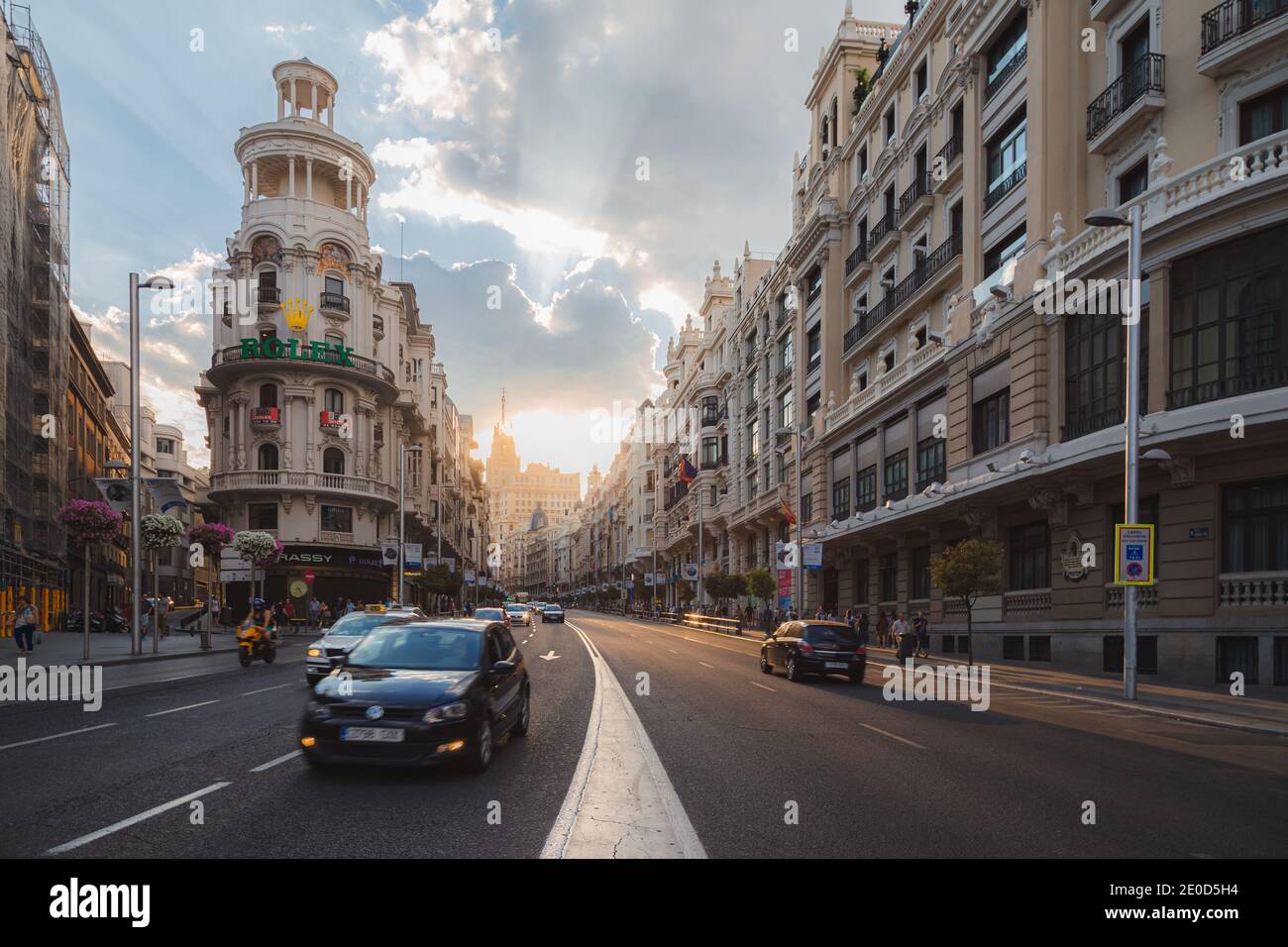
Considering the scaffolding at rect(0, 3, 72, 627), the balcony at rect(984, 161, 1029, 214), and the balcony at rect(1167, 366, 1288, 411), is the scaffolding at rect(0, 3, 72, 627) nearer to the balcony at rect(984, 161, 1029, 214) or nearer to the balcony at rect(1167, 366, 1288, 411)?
the balcony at rect(984, 161, 1029, 214)

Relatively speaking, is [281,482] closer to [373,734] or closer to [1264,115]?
[373,734]

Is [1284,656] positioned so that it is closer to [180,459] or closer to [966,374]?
[966,374]

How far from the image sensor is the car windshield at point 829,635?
68.2 ft

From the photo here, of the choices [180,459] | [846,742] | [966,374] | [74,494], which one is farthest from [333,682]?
[180,459]

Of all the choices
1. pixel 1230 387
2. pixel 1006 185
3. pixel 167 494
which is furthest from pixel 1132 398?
pixel 167 494

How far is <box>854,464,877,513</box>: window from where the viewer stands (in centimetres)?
3991

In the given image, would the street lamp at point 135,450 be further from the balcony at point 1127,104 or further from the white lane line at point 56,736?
the balcony at point 1127,104

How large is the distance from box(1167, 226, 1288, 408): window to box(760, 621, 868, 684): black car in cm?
917

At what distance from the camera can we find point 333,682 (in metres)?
8.95

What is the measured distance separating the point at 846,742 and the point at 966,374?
70.2ft

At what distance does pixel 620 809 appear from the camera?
7312 millimetres

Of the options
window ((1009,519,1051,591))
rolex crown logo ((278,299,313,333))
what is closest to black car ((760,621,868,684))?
window ((1009,519,1051,591))

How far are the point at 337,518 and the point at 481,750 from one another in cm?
4911
